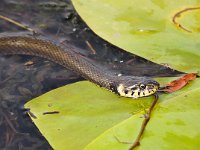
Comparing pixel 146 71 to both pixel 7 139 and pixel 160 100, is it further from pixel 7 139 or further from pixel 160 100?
pixel 7 139

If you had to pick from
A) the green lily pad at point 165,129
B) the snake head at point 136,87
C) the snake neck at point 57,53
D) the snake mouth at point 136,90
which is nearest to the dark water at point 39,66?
the snake neck at point 57,53

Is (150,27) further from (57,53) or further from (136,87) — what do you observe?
(57,53)

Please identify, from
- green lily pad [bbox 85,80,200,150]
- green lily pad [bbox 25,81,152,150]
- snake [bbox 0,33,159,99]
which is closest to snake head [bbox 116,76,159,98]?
snake [bbox 0,33,159,99]

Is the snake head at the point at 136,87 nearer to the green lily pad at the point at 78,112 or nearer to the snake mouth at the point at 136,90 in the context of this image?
the snake mouth at the point at 136,90

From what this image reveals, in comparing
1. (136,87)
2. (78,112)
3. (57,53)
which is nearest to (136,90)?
(136,87)

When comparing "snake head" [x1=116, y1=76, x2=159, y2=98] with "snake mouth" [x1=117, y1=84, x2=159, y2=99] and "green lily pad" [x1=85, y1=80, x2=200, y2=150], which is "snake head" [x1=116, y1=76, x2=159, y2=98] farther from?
"green lily pad" [x1=85, y1=80, x2=200, y2=150]

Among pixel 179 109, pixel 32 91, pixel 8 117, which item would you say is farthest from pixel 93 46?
pixel 179 109
